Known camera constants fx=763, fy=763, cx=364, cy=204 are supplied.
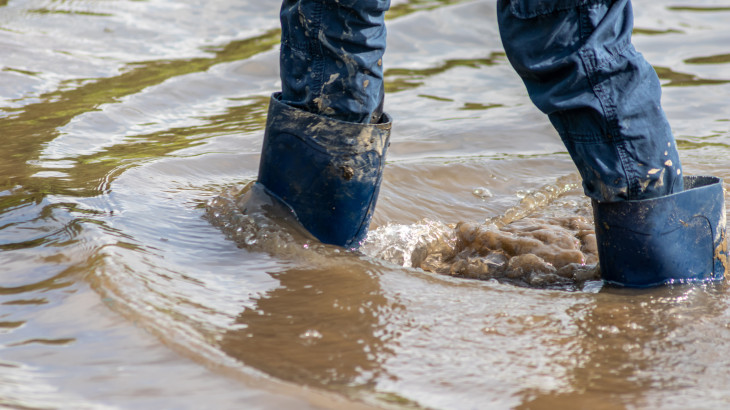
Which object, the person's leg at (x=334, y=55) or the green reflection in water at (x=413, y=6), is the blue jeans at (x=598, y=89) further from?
the green reflection in water at (x=413, y=6)

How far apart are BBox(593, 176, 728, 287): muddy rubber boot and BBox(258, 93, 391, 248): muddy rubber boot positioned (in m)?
0.62

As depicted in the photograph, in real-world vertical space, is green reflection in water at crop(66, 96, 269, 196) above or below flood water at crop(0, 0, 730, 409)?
above

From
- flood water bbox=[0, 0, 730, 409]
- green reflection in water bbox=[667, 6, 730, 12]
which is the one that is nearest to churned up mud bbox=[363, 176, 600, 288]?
flood water bbox=[0, 0, 730, 409]

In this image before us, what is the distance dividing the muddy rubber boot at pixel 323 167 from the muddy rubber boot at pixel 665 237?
617 mm

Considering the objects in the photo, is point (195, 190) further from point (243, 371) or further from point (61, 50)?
point (61, 50)

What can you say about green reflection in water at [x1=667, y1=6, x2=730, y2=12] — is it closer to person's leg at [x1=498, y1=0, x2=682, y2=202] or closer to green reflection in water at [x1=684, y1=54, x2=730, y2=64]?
green reflection in water at [x1=684, y1=54, x2=730, y2=64]

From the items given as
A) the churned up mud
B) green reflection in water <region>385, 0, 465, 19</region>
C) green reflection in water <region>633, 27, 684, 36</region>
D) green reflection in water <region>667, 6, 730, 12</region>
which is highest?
green reflection in water <region>667, 6, 730, 12</region>

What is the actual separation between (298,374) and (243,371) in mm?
95

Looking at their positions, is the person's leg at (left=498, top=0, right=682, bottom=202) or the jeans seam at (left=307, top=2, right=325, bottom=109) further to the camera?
the jeans seam at (left=307, top=2, right=325, bottom=109)

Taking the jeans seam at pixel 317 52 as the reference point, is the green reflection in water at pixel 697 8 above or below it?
above

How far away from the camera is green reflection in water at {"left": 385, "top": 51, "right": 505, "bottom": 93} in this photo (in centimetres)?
439

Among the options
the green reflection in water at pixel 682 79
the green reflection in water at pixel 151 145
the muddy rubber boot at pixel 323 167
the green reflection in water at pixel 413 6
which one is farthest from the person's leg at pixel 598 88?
the green reflection in water at pixel 413 6

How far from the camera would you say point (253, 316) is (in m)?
1.57

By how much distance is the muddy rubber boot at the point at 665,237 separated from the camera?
1.80m
